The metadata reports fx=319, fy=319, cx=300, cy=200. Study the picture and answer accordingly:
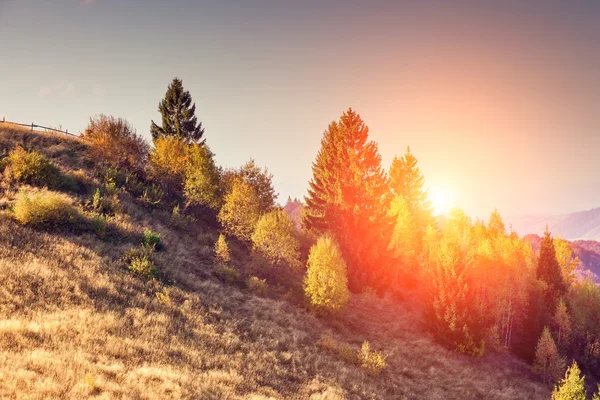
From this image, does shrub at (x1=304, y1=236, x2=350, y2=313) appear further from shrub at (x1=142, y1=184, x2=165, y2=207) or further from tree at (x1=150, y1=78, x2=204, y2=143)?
tree at (x1=150, y1=78, x2=204, y2=143)

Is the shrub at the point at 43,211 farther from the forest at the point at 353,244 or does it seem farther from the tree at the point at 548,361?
the tree at the point at 548,361

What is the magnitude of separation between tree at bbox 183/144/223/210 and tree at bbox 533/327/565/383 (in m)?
34.0

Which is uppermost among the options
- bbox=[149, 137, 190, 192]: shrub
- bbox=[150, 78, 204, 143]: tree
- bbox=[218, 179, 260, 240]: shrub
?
bbox=[150, 78, 204, 143]: tree

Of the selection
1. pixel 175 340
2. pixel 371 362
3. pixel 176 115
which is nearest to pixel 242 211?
pixel 175 340

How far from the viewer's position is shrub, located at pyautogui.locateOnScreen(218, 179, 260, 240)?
29.9 meters

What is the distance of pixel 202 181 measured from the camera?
109ft

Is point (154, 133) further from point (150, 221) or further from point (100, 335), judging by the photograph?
point (100, 335)

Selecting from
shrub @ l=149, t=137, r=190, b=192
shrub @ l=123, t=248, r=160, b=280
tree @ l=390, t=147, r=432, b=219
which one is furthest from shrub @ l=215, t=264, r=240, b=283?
tree @ l=390, t=147, r=432, b=219

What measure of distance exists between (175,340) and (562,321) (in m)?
41.1

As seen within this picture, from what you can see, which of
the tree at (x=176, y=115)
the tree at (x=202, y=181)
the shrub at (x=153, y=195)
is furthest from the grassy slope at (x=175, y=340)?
the tree at (x=176, y=115)

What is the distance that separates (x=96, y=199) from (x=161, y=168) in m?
10.9

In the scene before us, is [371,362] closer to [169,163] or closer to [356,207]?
[356,207]

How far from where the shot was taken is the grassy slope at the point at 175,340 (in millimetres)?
9656

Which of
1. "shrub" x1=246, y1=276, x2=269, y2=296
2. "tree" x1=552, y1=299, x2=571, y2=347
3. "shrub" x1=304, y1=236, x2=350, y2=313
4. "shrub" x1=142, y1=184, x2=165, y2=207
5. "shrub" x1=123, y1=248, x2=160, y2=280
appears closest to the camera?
"shrub" x1=123, y1=248, x2=160, y2=280
